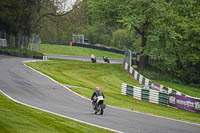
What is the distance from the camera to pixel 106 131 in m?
15.7

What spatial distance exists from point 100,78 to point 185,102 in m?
15.3

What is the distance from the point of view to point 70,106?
22.6 m

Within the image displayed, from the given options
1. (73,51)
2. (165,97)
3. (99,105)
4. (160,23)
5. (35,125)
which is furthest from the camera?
(73,51)

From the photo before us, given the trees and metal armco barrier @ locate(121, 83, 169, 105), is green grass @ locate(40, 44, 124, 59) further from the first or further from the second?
metal armco barrier @ locate(121, 83, 169, 105)

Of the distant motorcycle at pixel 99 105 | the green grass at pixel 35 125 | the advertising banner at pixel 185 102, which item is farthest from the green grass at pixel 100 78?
the green grass at pixel 35 125

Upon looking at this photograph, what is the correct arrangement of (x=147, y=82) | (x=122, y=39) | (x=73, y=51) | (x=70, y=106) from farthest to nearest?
1. (x=122, y=39)
2. (x=73, y=51)
3. (x=147, y=82)
4. (x=70, y=106)

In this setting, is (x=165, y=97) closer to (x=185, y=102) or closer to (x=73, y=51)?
(x=185, y=102)

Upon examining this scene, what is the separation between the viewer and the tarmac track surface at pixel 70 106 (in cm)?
1772

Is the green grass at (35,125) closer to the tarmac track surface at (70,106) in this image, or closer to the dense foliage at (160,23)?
the tarmac track surface at (70,106)

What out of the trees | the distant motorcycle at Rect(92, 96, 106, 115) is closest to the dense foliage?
the trees

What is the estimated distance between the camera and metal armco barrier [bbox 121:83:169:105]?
92.6 feet

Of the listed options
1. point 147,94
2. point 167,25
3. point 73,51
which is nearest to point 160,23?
point 167,25

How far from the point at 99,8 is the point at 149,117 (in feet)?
96.6

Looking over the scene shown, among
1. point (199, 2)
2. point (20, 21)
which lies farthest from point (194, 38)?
point (20, 21)
